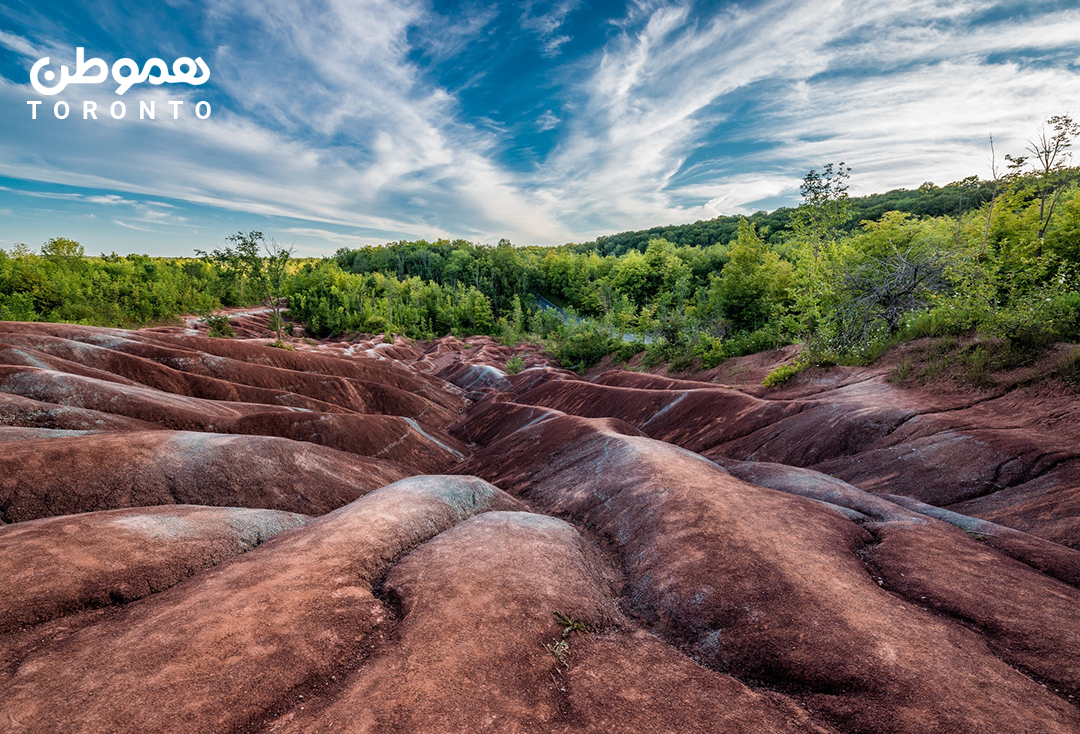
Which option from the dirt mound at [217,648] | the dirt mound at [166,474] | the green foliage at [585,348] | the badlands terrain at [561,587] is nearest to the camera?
the dirt mound at [217,648]

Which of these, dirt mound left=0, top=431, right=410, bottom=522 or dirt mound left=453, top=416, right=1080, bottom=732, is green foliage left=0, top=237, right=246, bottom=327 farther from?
dirt mound left=453, top=416, right=1080, bottom=732

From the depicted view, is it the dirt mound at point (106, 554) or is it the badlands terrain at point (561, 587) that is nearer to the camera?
the badlands terrain at point (561, 587)

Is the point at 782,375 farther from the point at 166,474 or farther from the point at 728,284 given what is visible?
the point at 166,474

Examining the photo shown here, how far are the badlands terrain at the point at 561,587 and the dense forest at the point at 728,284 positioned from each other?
25.5 feet

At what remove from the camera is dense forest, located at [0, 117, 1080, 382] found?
20.3 m

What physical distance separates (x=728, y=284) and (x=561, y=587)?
4172cm

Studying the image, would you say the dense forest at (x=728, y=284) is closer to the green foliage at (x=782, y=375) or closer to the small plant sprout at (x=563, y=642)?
the green foliage at (x=782, y=375)

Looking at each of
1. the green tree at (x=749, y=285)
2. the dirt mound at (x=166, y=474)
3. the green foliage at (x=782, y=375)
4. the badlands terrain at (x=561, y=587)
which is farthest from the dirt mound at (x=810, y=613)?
the green tree at (x=749, y=285)

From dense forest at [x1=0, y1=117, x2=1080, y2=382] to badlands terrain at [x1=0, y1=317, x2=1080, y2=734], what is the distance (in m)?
7.78

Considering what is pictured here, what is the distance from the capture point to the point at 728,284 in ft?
138

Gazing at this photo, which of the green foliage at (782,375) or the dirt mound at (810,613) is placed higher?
the green foliage at (782,375)

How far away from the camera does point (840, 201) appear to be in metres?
29.8

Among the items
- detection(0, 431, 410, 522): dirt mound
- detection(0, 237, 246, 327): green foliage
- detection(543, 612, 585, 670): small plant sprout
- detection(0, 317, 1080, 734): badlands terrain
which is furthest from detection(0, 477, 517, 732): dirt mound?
detection(0, 237, 246, 327): green foliage

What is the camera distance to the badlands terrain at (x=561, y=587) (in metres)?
4.60
